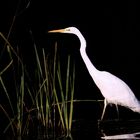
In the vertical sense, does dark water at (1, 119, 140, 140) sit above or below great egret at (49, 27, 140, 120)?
below

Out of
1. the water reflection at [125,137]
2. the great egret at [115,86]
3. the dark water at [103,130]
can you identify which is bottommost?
the dark water at [103,130]

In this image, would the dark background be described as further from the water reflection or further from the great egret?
the water reflection

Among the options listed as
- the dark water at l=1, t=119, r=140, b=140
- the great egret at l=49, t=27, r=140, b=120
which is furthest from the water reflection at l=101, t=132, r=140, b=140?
the great egret at l=49, t=27, r=140, b=120

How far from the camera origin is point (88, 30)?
13352mm

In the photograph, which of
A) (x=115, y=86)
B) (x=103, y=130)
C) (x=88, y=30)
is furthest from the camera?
(x=88, y=30)

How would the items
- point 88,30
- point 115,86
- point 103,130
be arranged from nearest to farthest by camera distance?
point 103,130 < point 115,86 < point 88,30

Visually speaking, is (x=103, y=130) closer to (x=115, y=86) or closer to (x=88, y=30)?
(x=115, y=86)

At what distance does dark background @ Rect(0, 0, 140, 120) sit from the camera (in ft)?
41.1

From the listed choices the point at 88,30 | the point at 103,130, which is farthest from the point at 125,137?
the point at 88,30

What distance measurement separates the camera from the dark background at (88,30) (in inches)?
494

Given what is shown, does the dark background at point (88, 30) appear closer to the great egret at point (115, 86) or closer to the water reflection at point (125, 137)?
the great egret at point (115, 86)

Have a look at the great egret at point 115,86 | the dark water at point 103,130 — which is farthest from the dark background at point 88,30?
the dark water at point 103,130

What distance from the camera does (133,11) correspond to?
43.9 ft

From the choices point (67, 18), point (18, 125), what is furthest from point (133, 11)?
point (18, 125)
